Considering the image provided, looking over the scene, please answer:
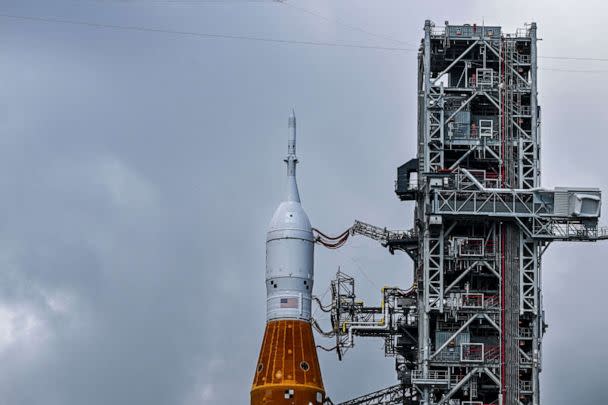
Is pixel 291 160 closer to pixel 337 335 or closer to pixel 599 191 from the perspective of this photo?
pixel 337 335

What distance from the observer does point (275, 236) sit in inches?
6373

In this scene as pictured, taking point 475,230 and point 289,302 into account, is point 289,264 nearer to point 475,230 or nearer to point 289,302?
point 289,302

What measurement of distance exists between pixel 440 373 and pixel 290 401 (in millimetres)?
12905

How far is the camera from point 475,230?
161000 millimetres

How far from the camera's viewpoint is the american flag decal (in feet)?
522

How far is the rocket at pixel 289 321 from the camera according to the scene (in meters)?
156

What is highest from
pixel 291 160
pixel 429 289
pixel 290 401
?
pixel 291 160

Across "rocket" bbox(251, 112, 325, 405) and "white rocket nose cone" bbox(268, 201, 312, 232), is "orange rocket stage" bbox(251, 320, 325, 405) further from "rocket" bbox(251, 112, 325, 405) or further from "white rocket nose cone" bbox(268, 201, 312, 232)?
"white rocket nose cone" bbox(268, 201, 312, 232)

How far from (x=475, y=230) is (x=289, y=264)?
15924 millimetres

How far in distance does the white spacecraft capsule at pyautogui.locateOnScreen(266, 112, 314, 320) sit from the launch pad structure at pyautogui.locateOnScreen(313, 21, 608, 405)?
6920 mm

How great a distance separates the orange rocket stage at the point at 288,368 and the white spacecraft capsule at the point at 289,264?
1330 millimetres

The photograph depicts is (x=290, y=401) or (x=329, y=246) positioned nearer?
(x=290, y=401)

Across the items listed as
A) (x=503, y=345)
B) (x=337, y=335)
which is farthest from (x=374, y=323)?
(x=503, y=345)

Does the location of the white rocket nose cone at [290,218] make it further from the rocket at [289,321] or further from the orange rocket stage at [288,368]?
the orange rocket stage at [288,368]
